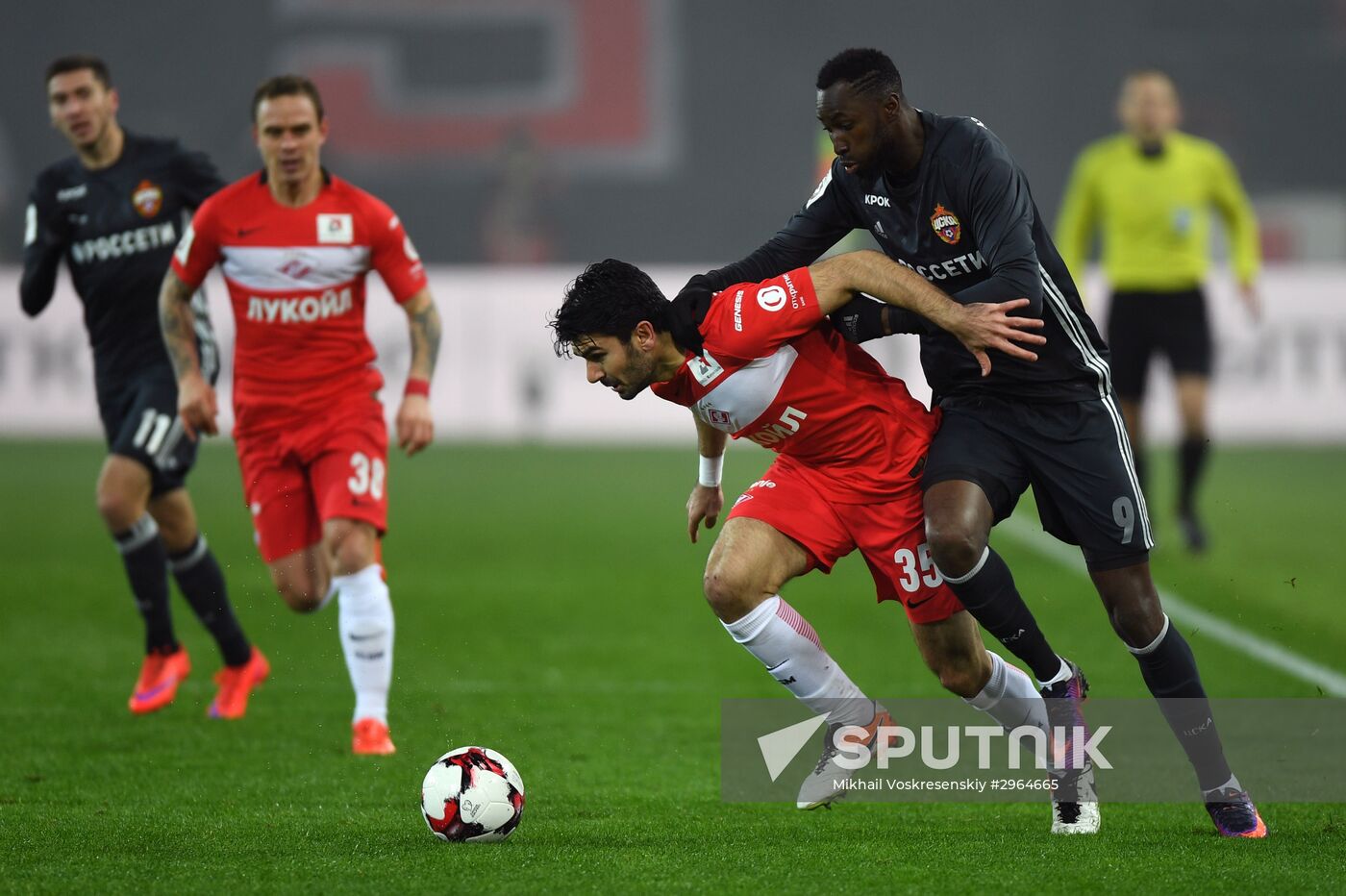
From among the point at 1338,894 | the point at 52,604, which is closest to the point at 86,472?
the point at 52,604

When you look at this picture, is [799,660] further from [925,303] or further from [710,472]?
[925,303]

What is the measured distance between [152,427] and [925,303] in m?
3.46

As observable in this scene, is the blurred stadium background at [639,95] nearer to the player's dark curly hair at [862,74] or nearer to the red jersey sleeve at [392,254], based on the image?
the red jersey sleeve at [392,254]

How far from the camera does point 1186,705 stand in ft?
15.5

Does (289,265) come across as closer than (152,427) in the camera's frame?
Yes

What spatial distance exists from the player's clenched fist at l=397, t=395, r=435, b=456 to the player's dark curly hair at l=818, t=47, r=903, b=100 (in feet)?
6.62

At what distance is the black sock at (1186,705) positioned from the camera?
15.4 feet

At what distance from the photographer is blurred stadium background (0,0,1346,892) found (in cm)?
479

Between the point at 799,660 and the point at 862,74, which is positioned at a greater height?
the point at 862,74

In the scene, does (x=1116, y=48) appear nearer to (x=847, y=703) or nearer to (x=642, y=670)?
(x=642, y=670)

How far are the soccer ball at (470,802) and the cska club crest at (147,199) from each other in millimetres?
3293

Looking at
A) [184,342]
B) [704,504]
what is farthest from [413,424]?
[704,504]

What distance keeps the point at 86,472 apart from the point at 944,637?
12031 mm

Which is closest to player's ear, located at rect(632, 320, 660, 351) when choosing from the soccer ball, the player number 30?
the soccer ball
